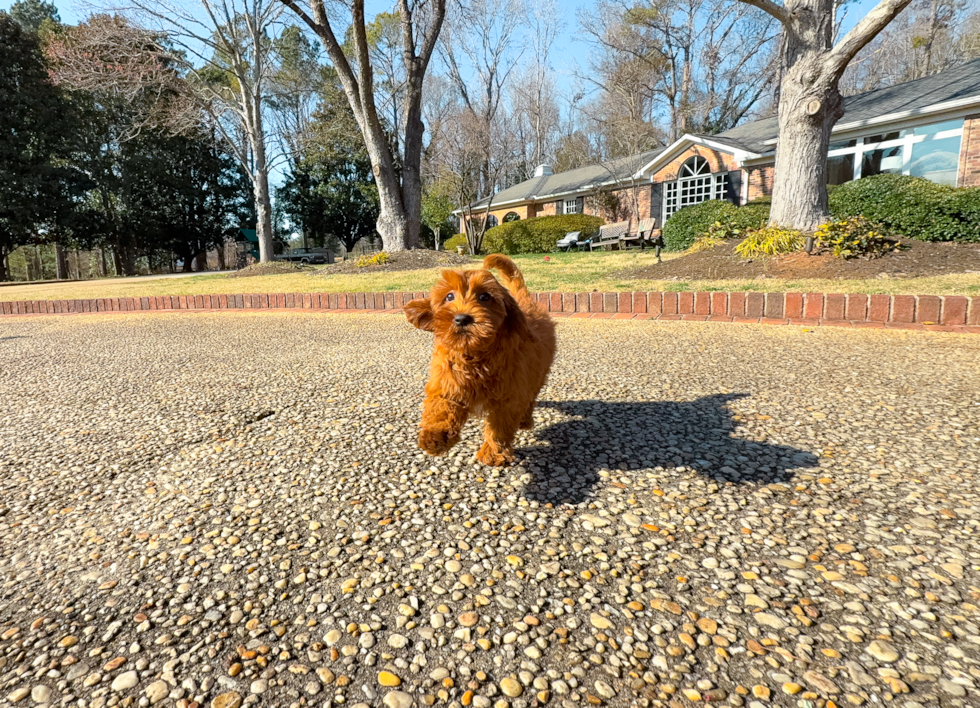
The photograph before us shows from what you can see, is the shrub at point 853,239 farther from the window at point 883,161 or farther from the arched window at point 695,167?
the arched window at point 695,167

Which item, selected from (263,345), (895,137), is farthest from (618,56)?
(263,345)

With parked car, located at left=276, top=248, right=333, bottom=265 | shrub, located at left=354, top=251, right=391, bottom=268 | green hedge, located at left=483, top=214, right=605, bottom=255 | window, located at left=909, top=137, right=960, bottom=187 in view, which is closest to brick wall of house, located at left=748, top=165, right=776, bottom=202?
window, located at left=909, top=137, right=960, bottom=187

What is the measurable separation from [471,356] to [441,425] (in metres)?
0.28

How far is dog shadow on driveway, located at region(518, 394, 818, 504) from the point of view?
2.12 metres

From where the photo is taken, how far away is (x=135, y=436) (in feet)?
8.89

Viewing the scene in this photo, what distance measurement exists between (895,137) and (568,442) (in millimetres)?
19360

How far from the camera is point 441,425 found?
1.95 meters

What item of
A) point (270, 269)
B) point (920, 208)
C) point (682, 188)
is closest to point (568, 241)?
point (682, 188)

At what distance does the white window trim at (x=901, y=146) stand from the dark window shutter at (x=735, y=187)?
3.15m

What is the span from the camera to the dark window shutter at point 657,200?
2317 cm

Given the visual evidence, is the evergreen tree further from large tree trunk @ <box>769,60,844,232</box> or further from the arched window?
large tree trunk @ <box>769,60,844,232</box>

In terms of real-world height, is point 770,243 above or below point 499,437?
above

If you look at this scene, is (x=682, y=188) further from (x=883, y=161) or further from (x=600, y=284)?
(x=600, y=284)

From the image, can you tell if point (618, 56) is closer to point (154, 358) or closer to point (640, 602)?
point (154, 358)
